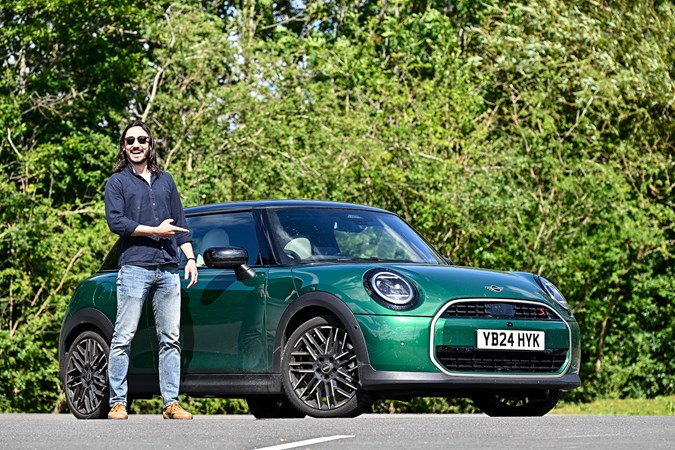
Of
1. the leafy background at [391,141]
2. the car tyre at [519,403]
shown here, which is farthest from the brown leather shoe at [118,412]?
the leafy background at [391,141]

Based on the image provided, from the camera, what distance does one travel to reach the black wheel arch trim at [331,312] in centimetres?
868

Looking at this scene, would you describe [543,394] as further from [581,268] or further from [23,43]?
[23,43]

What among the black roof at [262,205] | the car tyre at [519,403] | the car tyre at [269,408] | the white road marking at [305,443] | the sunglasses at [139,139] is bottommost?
the car tyre at [269,408]

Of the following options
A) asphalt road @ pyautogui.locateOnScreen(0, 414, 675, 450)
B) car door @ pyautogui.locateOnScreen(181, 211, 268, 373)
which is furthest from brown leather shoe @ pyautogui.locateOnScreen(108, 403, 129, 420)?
asphalt road @ pyautogui.locateOnScreen(0, 414, 675, 450)

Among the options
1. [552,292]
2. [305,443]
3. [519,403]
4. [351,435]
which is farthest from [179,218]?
[305,443]

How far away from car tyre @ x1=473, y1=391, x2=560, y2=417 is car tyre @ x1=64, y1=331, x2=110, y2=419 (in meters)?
2.69

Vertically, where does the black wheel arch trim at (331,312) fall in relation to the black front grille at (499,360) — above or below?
above

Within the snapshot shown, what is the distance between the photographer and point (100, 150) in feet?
81.1

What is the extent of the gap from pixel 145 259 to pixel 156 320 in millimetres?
430

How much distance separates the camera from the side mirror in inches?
369

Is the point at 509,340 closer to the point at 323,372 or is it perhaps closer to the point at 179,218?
the point at 323,372

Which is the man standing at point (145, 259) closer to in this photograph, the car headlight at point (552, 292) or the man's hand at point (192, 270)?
the man's hand at point (192, 270)

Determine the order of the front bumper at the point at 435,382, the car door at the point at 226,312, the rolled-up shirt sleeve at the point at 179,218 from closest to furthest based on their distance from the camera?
the front bumper at the point at 435,382, the car door at the point at 226,312, the rolled-up shirt sleeve at the point at 179,218

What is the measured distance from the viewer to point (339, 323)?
8867mm
